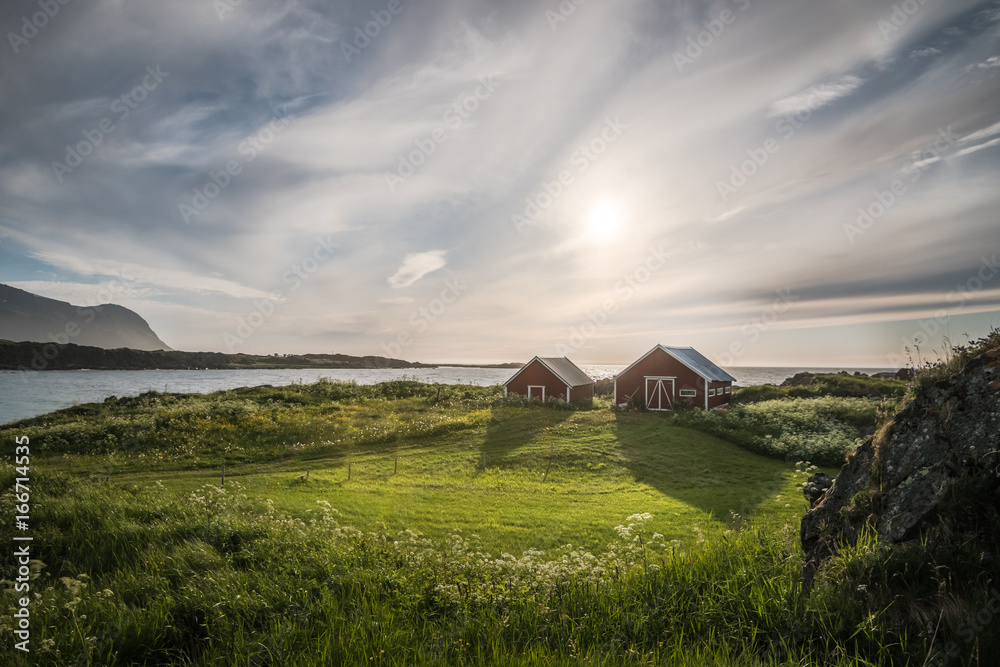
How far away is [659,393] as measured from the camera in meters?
40.6

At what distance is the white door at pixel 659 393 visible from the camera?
40281 millimetres

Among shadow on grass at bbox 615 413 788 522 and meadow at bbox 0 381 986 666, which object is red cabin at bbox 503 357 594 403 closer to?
shadow on grass at bbox 615 413 788 522

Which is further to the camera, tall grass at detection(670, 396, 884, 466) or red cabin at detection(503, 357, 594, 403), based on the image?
red cabin at detection(503, 357, 594, 403)

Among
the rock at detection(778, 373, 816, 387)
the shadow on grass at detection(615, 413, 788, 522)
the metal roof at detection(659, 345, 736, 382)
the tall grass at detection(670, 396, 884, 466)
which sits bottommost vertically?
the shadow on grass at detection(615, 413, 788, 522)

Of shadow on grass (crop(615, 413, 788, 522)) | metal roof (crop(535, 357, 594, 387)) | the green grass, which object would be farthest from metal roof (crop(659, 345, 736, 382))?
shadow on grass (crop(615, 413, 788, 522))

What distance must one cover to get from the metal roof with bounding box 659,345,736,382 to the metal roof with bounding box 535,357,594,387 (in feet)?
30.4

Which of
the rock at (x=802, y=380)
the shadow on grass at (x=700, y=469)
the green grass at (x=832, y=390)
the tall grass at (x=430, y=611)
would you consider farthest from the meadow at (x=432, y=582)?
the rock at (x=802, y=380)

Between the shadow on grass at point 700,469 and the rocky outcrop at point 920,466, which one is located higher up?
the rocky outcrop at point 920,466

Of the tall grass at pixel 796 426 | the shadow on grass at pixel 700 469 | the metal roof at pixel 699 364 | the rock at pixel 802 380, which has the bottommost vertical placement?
the shadow on grass at pixel 700 469

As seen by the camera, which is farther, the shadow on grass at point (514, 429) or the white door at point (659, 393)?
the white door at point (659, 393)

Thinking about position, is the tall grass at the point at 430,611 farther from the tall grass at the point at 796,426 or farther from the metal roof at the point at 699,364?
the metal roof at the point at 699,364

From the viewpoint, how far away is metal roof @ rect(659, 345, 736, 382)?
3959cm

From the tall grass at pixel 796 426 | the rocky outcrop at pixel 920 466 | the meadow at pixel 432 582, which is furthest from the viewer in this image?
the tall grass at pixel 796 426

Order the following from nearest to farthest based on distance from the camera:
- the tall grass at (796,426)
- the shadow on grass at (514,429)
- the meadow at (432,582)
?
the meadow at (432,582), the tall grass at (796,426), the shadow on grass at (514,429)
